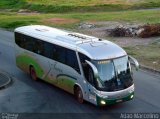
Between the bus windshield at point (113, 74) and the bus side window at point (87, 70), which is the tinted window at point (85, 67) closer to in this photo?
the bus side window at point (87, 70)

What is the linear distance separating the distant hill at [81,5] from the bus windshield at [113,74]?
43.9 m

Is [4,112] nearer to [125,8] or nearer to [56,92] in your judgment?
[56,92]

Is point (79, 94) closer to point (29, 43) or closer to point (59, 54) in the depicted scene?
point (59, 54)

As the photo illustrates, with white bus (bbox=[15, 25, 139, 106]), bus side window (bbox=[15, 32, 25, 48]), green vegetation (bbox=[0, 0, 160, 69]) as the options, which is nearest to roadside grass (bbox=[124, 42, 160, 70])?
green vegetation (bbox=[0, 0, 160, 69])

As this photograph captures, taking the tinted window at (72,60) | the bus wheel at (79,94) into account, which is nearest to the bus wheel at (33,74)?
the tinted window at (72,60)

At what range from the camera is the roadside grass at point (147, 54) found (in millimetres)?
28294

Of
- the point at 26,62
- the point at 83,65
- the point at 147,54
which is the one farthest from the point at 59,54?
the point at 147,54

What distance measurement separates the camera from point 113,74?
19188mm

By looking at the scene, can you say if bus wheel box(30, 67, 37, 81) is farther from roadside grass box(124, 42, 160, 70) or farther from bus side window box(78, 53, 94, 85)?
roadside grass box(124, 42, 160, 70)

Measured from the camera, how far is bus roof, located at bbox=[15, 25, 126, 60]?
19.5 m

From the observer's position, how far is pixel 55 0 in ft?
243

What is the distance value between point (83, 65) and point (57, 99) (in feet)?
8.81

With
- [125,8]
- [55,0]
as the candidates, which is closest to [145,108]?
[125,8]

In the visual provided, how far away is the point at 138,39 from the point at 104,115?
62.5ft
